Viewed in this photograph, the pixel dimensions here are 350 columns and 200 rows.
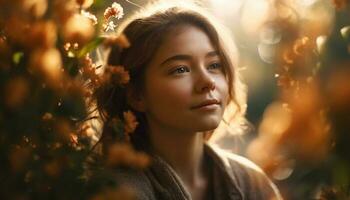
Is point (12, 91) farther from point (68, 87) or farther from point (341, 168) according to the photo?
point (341, 168)

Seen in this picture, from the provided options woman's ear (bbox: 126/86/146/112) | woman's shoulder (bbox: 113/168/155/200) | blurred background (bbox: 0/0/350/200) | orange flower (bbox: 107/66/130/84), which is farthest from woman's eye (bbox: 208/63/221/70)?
blurred background (bbox: 0/0/350/200)

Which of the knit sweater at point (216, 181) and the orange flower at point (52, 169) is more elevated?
the orange flower at point (52, 169)

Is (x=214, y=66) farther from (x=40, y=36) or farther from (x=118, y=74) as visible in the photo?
(x=40, y=36)

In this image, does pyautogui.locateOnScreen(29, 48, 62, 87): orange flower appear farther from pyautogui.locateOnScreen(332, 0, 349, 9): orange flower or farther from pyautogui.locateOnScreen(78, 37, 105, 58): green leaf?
pyautogui.locateOnScreen(332, 0, 349, 9): orange flower

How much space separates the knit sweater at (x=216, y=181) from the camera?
1.53 metres

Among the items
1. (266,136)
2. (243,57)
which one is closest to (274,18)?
(266,136)

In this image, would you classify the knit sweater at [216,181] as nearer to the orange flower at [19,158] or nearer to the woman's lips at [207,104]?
the woman's lips at [207,104]

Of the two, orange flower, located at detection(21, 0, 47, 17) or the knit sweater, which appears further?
the knit sweater

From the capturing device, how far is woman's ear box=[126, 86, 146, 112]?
1.69 m

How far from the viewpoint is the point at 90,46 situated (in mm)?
1039

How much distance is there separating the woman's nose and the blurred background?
0.57 m

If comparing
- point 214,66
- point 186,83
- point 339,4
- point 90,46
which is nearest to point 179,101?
point 186,83

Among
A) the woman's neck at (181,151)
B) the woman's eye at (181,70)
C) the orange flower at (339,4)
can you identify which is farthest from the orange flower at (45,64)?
the woman's neck at (181,151)

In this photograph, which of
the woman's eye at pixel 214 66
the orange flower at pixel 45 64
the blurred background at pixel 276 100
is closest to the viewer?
the blurred background at pixel 276 100
